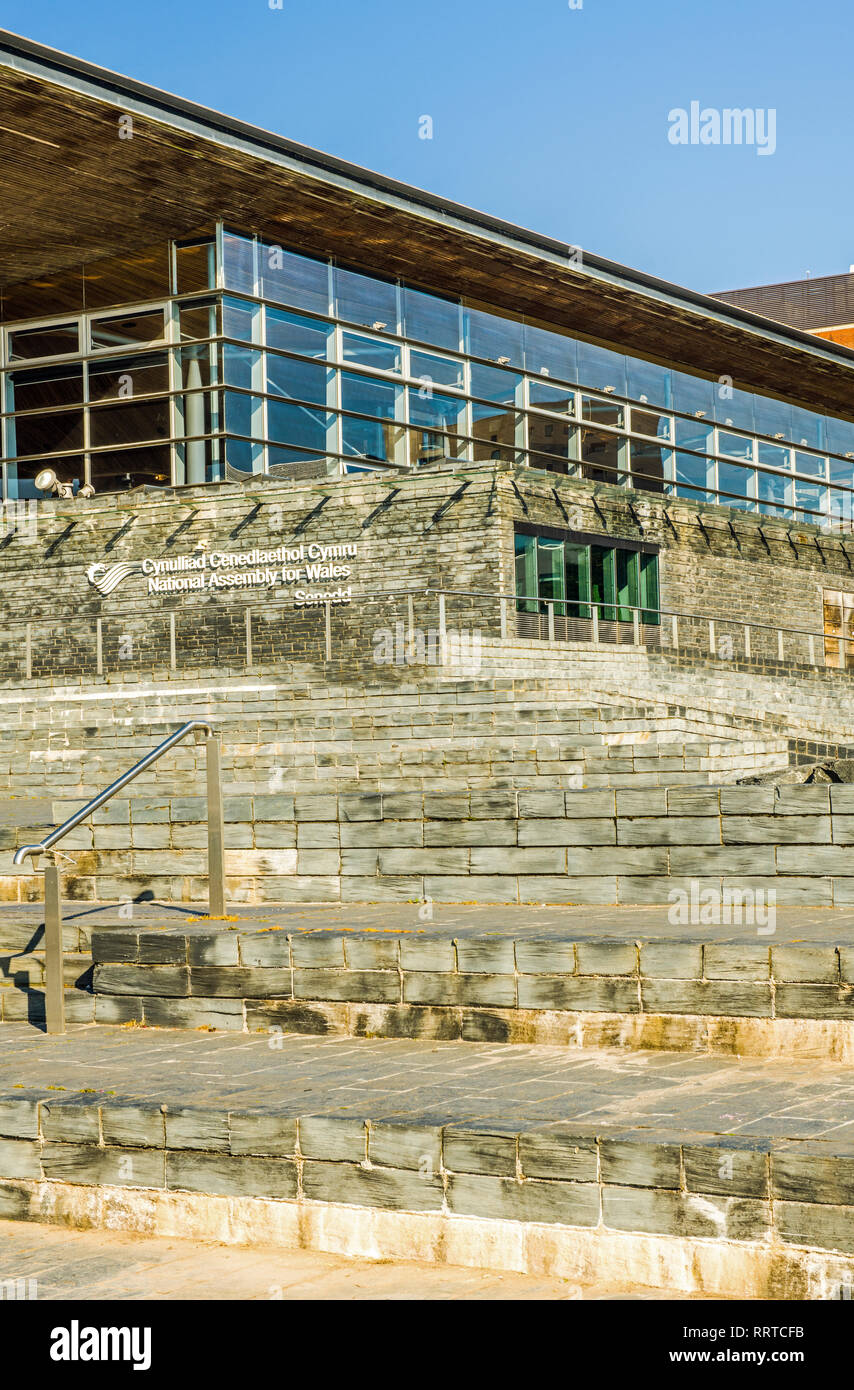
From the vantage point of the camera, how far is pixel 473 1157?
523 centimetres

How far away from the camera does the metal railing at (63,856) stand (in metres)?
7.99

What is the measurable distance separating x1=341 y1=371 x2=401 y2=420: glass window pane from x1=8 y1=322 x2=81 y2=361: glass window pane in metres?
5.56

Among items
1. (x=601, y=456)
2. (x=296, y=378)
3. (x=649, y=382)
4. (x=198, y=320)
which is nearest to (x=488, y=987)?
(x=296, y=378)

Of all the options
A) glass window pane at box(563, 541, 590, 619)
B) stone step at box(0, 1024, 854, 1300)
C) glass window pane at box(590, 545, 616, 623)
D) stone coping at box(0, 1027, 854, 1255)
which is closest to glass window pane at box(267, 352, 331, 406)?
glass window pane at box(563, 541, 590, 619)

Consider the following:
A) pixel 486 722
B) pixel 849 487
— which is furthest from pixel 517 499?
pixel 849 487

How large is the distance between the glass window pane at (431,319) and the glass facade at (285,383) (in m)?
0.04

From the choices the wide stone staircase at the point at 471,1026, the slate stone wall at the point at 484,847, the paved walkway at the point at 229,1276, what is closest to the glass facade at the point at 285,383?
the wide stone staircase at the point at 471,1026

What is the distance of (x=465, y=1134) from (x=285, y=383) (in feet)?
75.9

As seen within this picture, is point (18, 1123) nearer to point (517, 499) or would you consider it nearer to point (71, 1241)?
point (71, 1241)

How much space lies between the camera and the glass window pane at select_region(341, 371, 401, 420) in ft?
91.3

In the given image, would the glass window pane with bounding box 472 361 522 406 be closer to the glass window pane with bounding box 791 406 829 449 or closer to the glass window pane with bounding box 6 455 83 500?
the glass window pane with bounding box 6 455 83 500

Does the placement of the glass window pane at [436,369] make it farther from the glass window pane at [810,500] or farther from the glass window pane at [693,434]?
the glass window pane at [810,500]

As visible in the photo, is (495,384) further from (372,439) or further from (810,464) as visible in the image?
(810,464)
